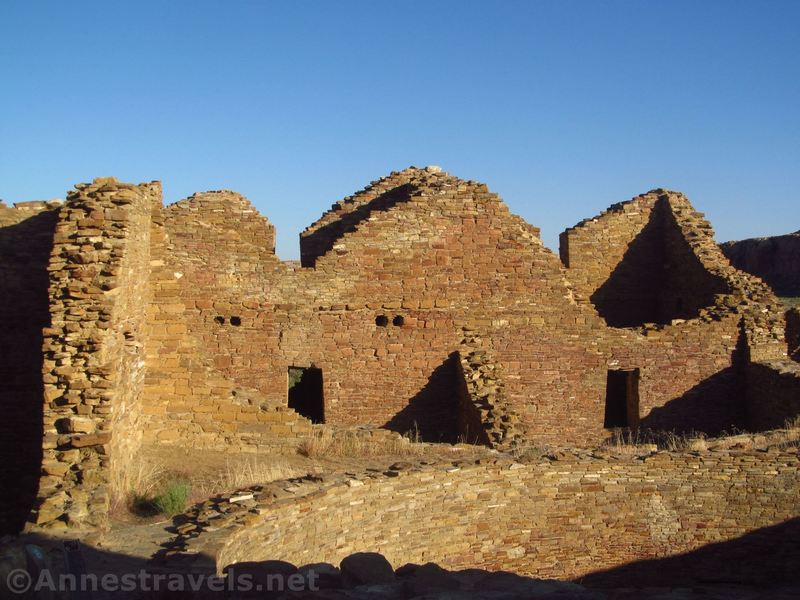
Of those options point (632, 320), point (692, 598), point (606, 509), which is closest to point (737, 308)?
point (632, 320)

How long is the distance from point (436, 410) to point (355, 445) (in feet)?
10.9

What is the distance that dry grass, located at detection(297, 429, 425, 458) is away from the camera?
10.1 meters

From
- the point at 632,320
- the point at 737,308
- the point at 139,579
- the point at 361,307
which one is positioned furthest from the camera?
the point at 632,320

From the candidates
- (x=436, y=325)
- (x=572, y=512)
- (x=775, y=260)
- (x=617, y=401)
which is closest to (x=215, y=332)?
(x=436, y=325)

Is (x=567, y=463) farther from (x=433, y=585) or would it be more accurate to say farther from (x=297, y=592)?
(x=297, y=592)

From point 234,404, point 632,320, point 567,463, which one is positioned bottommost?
point 567,463

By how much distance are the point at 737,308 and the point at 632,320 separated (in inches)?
117

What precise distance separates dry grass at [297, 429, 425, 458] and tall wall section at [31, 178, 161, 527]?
2.30 m

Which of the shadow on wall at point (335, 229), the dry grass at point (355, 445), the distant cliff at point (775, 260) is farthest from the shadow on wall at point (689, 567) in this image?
the distant cliff at point (775, 260)

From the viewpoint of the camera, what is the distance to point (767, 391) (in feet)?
44.2

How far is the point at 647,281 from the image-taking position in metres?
17.0

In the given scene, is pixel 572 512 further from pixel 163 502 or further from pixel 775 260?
pixel 775 260

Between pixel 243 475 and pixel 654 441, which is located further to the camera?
pixel 654 441

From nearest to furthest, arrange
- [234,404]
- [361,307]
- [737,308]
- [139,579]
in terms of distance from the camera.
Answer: [139,579], [234,404], [361,307], [737,308]
